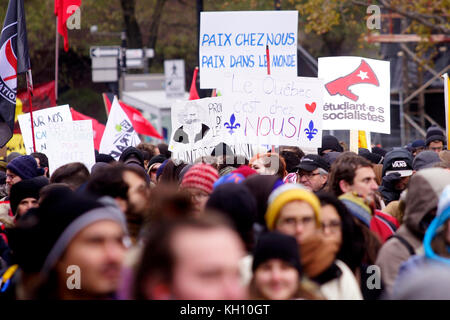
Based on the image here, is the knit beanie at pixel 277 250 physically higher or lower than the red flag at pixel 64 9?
lower

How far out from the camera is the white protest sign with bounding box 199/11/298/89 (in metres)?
9.06

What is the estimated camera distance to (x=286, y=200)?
4.15 metres

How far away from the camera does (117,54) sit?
64.7 ft

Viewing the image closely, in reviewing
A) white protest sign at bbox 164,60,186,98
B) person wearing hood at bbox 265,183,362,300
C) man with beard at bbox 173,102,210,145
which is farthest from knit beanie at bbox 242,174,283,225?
white protest sign at bbox 164,60,186,98

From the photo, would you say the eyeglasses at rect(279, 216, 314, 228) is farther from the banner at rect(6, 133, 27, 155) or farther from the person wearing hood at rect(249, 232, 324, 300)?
the banner at rect(6, 133, 27, 155)

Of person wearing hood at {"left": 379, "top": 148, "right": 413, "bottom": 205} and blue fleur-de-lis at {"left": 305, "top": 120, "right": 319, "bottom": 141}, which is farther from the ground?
blue fleur-de-lis at {"left": 305, "top": 120, "right": 319, "bottom": 141}

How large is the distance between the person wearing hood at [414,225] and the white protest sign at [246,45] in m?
4.56

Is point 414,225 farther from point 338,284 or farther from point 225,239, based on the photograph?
point 225,239

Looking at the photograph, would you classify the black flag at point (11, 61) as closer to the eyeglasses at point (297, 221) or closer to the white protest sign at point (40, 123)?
the white protest sign at point (40, 123)

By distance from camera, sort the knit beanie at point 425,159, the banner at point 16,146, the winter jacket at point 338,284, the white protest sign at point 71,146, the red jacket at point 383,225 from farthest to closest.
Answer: the banner at point 16,146 < the white protest sign at point 71,146 < the knit beanie at point 425,159 < the red jacket at point 383,225 < the winter jacket at point 338,284

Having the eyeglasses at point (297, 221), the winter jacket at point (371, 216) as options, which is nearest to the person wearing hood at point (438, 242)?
the eyeglasses at point (297, 221)

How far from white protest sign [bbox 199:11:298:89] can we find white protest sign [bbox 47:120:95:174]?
4.93 ft

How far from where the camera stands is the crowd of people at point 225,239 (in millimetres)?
2561

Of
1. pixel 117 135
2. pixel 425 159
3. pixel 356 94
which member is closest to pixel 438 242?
pixel 425 159
